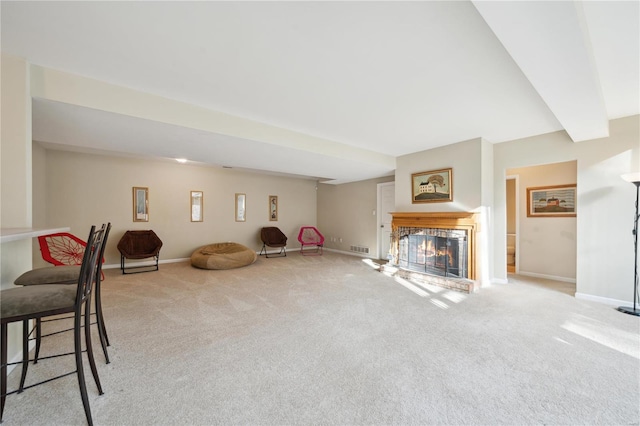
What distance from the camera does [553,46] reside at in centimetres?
163

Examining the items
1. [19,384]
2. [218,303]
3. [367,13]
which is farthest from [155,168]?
[367,13]

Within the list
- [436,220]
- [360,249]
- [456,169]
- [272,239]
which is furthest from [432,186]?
[272,239]

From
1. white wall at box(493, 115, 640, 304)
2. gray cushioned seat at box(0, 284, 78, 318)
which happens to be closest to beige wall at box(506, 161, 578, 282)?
white wall at box(493, 115, 640, 304)

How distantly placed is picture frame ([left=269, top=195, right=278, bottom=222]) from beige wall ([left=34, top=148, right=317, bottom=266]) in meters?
0.12

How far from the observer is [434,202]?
4.67 m

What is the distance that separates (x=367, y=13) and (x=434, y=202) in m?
3.74

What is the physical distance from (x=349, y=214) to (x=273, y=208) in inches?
91.9

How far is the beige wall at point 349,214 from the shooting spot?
675 cm

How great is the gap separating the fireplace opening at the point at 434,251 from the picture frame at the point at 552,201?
6.34 feet

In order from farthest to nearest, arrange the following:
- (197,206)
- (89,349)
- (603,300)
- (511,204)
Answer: (197,206) < (511,204) < (603,300) < (89,349)

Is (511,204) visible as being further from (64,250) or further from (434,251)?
(64,250)

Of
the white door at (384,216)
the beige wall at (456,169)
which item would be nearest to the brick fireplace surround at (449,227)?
the beige wall at (456,169)

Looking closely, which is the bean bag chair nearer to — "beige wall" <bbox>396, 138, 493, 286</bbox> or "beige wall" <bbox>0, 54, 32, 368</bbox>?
"beige wall" <bbox>0, 54, 32, 368</bbox>

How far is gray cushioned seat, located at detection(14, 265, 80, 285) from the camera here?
1.76m
